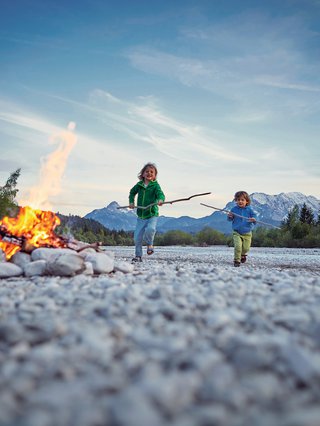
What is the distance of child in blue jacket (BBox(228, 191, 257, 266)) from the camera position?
10.8 m

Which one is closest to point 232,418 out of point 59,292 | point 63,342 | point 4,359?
point 63,342

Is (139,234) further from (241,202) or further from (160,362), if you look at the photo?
(160,362)

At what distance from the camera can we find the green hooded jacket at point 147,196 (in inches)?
409

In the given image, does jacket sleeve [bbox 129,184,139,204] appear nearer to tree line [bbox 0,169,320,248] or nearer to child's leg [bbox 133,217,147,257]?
child's leg [bbox 133,217,147,257]

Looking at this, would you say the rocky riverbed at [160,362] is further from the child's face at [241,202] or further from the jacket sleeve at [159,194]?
the child's face at [241,202]

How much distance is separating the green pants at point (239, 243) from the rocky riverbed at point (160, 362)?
270 inches

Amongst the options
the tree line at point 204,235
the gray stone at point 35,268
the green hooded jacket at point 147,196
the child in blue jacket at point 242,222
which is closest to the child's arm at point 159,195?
the green hooded jacket at point 147,196

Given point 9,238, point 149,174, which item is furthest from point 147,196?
point 9,238

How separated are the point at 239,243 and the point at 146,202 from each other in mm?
2693

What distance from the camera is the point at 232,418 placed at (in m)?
1.84

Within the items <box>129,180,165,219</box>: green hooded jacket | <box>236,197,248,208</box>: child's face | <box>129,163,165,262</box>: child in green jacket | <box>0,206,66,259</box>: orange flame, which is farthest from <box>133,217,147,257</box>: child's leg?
<box>0,206,66,259</box>: orange flame

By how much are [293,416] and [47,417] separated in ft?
3.64

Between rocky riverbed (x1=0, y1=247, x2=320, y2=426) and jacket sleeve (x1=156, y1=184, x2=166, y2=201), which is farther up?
jacket sleeve (x1=156, y1=184, x2=166, y2=201)

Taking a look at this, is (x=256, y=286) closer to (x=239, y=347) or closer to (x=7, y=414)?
(x=239, y=347)
